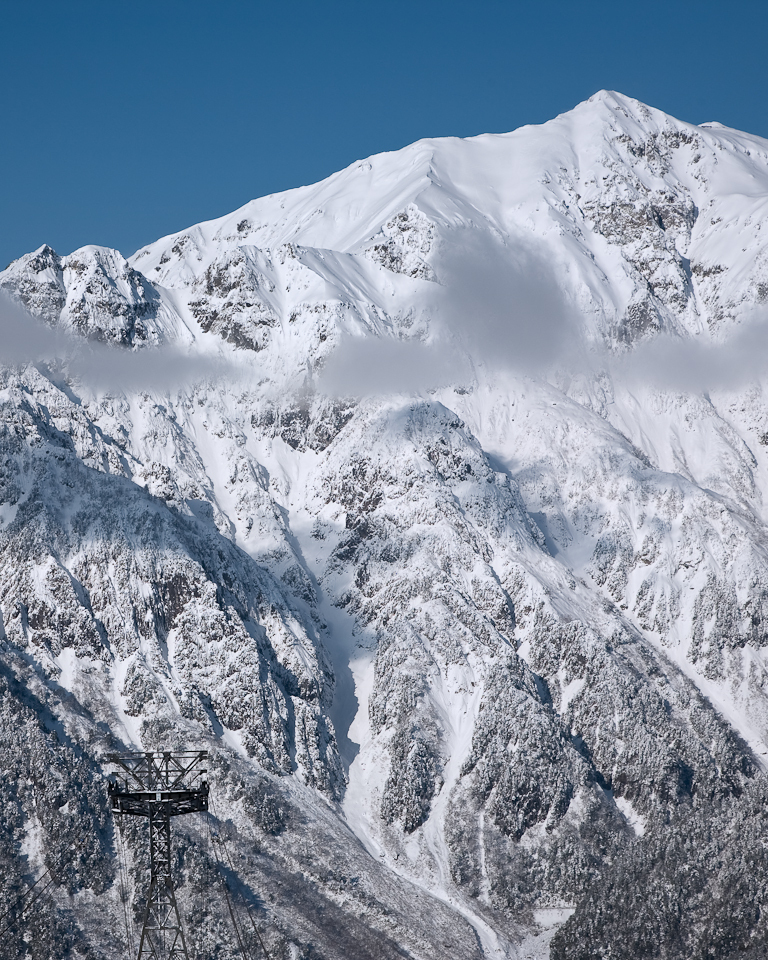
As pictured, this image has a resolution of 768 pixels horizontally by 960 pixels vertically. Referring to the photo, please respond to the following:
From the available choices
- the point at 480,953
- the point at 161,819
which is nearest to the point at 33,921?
the point at 480,953

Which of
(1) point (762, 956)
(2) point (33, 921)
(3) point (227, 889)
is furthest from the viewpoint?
(3) point (227, 889)

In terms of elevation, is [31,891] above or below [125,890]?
above

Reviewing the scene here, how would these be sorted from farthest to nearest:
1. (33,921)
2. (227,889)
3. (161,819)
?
(227,889) → (33,921) → (161,819)

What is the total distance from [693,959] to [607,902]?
20100 millimetres

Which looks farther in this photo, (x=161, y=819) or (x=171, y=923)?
(x=171, y=923)

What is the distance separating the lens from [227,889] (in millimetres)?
194875

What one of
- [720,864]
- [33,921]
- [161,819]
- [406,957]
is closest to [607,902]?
[720,864]

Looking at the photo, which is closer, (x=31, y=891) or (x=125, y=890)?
(x=31, y=891)

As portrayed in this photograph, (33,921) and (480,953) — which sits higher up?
(33,921)

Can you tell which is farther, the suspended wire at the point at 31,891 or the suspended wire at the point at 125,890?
the suspended wire at the point at 125,890

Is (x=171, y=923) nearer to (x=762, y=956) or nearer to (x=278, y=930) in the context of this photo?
(x=278, y=930)

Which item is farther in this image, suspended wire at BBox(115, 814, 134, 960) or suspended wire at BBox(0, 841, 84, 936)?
suspended wire at BBox(115, 814, 134, 960)

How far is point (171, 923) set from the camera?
7461 inches

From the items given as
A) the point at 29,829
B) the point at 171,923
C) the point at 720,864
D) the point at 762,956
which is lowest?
the point at 762,956
